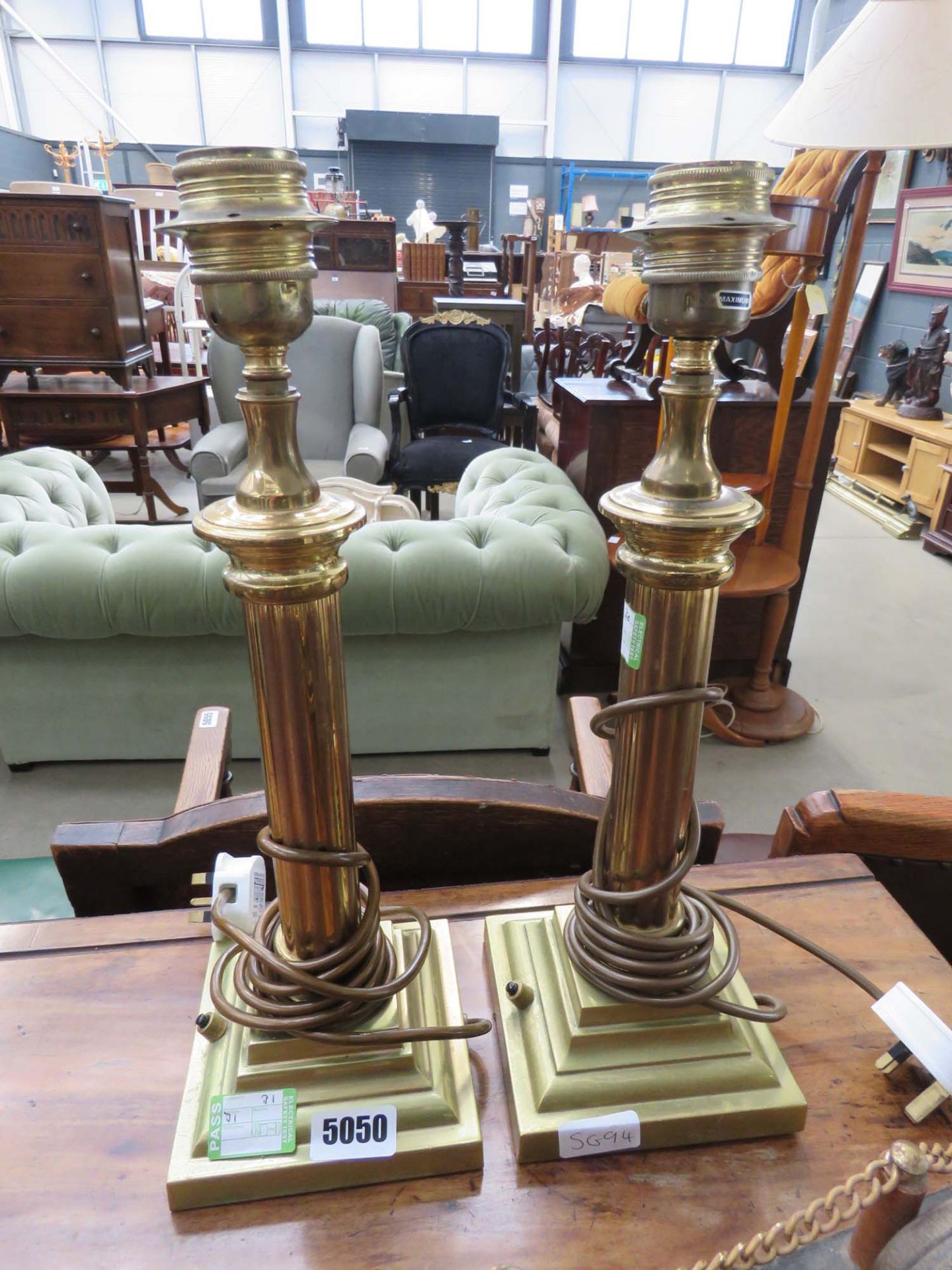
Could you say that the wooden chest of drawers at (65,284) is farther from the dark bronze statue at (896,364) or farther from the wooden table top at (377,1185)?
the dark bronze statue at (896,364)

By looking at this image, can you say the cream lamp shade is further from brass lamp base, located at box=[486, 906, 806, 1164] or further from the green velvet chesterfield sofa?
brass lamp base, located at box=[486, 906, 806, 1164]

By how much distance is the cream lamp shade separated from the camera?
1265 mm

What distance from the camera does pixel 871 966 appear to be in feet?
1.81

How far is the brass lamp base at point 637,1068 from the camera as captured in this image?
453mm

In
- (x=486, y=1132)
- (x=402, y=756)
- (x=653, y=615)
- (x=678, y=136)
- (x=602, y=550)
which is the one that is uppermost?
(x=678, y=136)

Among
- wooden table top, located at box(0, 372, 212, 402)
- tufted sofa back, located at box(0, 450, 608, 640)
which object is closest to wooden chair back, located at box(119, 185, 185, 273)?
wooden table top, located at box(0, 372, 212, 402)

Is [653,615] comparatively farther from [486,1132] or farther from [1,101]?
[1,101]

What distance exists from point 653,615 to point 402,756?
1533 millimetres

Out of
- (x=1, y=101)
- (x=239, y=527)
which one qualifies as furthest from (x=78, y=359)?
(x=1, y=101)

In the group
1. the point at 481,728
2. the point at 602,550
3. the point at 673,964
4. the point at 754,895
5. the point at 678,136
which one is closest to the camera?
the point at 673,964

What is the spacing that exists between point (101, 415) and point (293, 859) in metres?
3.15

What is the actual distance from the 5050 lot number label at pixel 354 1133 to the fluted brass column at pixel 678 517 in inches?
7.0

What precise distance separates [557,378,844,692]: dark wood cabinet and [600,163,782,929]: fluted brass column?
4.55 feet

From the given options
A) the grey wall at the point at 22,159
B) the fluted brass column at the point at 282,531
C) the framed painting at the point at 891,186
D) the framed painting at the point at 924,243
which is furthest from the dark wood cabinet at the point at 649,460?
the grey wall at the point at 22,159
